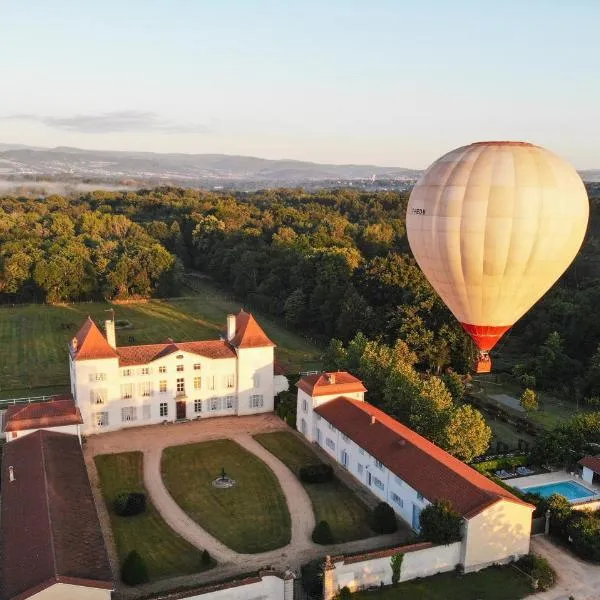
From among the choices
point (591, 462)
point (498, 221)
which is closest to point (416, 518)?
point (591, 462)

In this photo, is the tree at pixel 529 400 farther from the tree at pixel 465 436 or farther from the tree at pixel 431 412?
the tree at pixel 465 436

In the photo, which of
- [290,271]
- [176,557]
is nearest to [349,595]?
[176,557]

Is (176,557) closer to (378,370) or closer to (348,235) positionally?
(378,370)

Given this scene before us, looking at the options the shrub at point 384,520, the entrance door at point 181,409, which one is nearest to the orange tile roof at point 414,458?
the shrub at point 384,520

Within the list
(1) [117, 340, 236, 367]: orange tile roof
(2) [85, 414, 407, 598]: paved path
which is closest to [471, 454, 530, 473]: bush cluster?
(2) [85, 414, 407, 598]: paved path

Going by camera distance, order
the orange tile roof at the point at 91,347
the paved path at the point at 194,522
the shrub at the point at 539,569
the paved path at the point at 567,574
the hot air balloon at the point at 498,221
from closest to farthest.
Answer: the paved path at the point at 567,574 < the shrub at the point at 539,569 < the paved path at the point at 194,522 < the hot air balloon at the point at 498,221 < the orange tile roof at the point at 91,347

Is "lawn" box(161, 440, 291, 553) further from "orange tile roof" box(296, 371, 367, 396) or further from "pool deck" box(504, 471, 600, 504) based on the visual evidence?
"pool deck" box(504, 471, 600, 504)

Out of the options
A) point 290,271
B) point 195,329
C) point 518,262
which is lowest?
point 195,329
